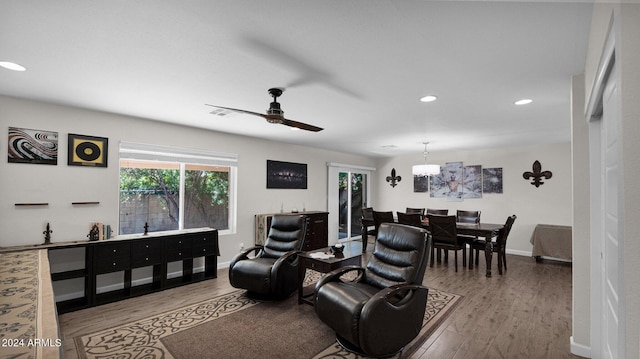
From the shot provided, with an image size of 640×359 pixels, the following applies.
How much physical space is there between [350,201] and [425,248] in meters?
5.37

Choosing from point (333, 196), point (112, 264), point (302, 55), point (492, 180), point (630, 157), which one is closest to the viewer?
point (630, 157)

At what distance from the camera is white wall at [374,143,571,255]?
232 inches

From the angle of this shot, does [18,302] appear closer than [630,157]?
No

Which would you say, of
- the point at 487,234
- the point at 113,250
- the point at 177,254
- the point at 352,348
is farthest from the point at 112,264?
the point at 487,234

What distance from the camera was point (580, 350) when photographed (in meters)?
2.39

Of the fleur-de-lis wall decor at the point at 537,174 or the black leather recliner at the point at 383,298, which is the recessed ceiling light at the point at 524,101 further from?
the fleur-de-lis wall decor at the point at 537,174

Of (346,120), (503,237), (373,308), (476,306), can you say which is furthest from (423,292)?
(503,237)

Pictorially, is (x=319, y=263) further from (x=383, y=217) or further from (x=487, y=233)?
(x=487, y=233)

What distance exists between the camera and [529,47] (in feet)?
6.64

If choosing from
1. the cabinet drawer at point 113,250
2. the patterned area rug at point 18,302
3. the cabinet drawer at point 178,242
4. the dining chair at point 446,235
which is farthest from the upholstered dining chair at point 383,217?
the patterned area rug at point 18,302

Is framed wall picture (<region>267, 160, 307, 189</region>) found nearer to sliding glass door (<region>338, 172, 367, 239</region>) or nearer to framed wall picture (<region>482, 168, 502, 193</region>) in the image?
sliding glass door (<region>338, 172, 367, 239</region>)

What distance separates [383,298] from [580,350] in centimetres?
176

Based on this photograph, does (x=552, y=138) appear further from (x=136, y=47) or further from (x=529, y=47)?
(x=136, y=47)

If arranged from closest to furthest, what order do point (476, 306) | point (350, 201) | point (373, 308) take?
point (373, 308) < point (476, 306) < point (350, 201)
